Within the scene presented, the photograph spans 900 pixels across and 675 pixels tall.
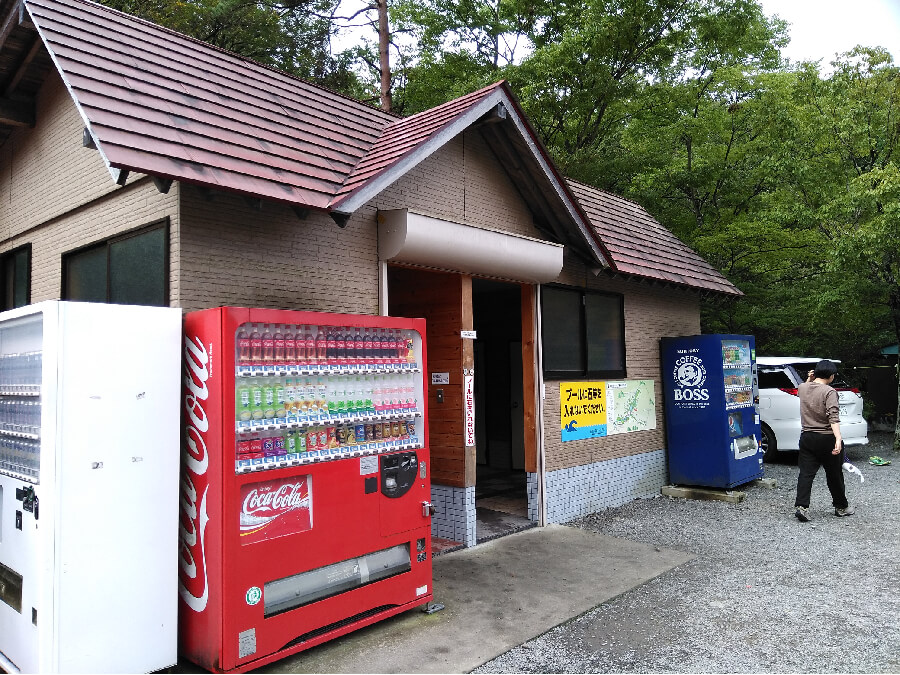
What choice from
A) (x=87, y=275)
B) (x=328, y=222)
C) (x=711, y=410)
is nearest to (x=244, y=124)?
(x=328, y=222)

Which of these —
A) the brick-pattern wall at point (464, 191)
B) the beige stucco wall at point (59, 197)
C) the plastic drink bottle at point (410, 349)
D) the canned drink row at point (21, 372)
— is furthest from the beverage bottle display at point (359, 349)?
the canned drink row at point (21, 372)

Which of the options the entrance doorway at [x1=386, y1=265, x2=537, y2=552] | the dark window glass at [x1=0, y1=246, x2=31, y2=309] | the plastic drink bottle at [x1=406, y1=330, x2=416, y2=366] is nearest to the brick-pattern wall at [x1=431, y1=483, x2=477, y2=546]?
the entrance doorway at [x1=386, y1=265, x2=537, y2=552]

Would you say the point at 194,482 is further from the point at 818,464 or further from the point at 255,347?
the point at 818,464

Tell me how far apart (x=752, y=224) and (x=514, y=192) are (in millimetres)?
7568

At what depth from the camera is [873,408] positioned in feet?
49.9

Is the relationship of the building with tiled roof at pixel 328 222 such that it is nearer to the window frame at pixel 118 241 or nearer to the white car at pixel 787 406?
the window frame at pixel 118 241

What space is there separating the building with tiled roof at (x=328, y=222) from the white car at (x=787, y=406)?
120 inches

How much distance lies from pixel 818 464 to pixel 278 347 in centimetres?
684

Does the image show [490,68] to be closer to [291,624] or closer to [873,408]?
[873,408]

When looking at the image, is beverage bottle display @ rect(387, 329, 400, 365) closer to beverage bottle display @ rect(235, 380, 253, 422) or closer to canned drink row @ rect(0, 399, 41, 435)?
beverage bottle display @ rect(235, 380, 253, 422)

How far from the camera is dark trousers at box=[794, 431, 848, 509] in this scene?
7547 mm

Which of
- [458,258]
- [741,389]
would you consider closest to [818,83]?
[741,389]

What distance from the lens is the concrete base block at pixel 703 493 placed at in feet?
29.1

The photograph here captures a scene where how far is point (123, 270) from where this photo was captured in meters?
5.33
